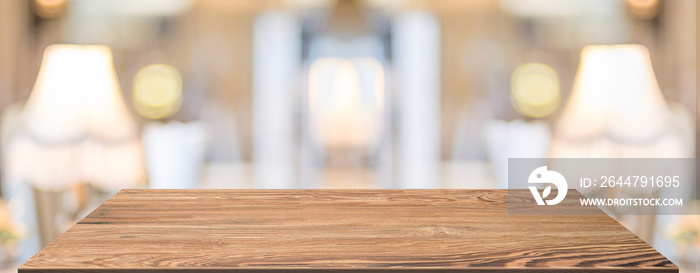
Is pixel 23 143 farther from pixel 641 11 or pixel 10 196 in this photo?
pixel 641 11

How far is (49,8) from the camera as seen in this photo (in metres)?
2.59

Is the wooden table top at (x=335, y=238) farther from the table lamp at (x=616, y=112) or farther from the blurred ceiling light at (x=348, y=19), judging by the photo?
the table lamp at (x=616, y=112)

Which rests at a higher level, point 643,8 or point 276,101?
point 643,8

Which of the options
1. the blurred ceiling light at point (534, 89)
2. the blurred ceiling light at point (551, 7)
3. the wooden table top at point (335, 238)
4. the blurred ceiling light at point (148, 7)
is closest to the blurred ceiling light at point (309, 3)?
the blurred ceiling light at point (148, 7)

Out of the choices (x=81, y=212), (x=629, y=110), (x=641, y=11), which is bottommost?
(x=81, y=212)

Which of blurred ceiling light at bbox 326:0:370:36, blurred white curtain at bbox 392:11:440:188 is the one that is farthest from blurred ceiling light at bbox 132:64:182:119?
blurred white curtain at bbox 392:11:440:188

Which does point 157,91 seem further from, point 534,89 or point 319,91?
point 534,89

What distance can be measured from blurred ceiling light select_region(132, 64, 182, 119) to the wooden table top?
155cm

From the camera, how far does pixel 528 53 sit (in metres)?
2.60

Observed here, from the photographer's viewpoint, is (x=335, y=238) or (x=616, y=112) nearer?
(x=335, y=238)

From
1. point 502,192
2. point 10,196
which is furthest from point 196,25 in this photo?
point 502,192

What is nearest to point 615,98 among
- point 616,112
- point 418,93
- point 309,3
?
point 616,112

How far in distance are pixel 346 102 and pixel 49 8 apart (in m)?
1.35

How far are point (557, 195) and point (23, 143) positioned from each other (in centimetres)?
Result: 236
